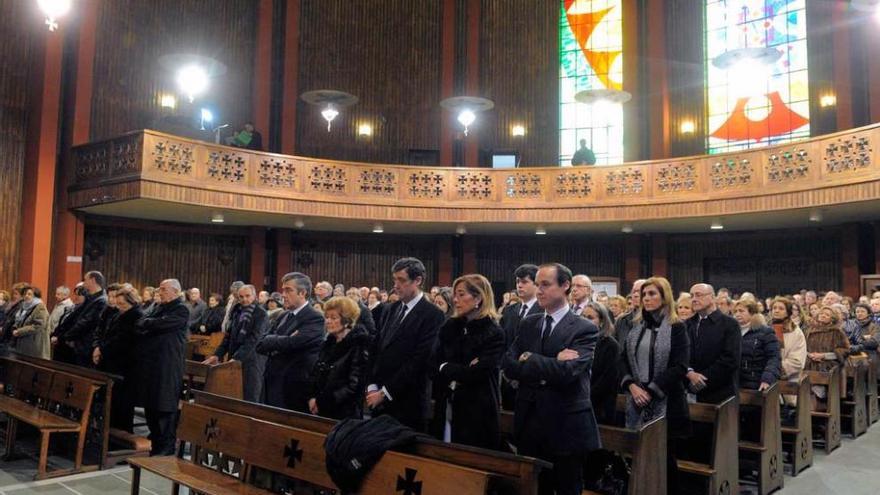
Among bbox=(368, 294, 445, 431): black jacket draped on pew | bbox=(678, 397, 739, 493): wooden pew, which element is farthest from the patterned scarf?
bbox=(368, 294, 445, 431): black jacket draped on pew

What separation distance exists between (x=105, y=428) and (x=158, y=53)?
35.5 ft

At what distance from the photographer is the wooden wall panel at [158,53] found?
13.4 meters

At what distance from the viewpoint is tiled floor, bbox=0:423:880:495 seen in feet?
16.5

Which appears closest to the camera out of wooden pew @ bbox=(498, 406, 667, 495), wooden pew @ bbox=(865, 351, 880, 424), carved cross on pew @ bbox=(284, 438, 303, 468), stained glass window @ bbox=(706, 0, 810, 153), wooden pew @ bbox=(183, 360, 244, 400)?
carved cross on pew @ bbox=(284, 438, 303, 468)

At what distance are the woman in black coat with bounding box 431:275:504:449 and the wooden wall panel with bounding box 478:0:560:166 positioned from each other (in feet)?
42.8

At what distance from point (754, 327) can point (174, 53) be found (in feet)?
42.0

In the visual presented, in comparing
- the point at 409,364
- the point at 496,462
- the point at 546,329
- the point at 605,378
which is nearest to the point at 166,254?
the point at 409,364

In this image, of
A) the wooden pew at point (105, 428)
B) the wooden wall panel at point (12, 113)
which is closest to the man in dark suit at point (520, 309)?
the wooden pew at point (105, 428)

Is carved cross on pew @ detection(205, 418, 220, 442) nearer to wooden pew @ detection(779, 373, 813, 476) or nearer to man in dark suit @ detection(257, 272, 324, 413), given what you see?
man in dark suit @ detection(257, 272, 324, 413)

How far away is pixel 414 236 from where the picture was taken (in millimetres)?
16141

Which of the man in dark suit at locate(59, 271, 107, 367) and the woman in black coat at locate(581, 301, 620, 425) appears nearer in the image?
the woman in black coat at locate(581, 301, 620, 425)

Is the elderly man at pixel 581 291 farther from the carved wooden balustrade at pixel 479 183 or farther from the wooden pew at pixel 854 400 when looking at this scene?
the carved wooden balustrade at pixel 479 183

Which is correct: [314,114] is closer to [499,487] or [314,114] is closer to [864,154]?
[864,154]

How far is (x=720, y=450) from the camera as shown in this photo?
15.5 feet
